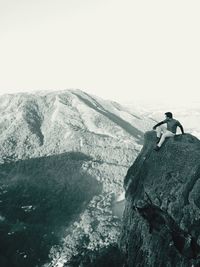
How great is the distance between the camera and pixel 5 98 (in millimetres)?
84375

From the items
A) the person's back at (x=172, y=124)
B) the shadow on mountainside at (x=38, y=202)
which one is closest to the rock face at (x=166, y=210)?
the person's back at (x=172, y=124)

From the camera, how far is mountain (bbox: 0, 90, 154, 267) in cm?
3794

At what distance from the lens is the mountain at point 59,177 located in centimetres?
3794

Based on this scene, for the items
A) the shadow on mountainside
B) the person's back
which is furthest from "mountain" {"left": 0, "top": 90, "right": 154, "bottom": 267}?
the person's back

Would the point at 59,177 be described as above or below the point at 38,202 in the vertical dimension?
above

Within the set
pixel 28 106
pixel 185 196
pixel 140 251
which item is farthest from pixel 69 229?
pixel 28 106

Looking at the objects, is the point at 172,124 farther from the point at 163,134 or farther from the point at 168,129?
the point at 163,134

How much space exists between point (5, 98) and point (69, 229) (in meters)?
54.3

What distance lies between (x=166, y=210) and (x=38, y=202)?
36.5 m

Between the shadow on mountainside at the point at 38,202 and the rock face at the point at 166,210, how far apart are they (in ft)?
77.5

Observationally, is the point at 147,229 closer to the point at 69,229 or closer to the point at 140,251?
the point at 140,251

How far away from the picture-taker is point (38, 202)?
4650 cm

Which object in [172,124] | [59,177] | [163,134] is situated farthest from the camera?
[59,177]

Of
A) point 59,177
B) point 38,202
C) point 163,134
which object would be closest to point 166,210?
point 163,134
